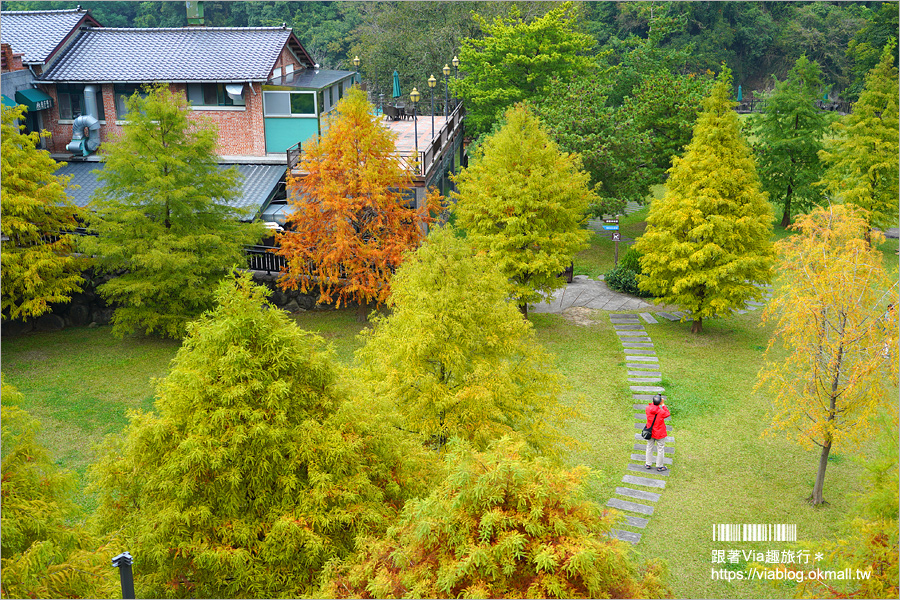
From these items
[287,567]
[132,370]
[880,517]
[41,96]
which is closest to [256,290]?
[287,567]

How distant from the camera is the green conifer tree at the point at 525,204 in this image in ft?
70.5

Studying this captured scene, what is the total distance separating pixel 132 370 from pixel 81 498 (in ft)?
19.5

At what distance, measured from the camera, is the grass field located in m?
13.9

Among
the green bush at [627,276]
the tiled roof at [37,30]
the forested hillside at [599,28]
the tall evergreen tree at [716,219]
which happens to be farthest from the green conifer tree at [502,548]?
the forested hillside at [599,28]

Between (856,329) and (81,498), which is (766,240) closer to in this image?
(856,329)

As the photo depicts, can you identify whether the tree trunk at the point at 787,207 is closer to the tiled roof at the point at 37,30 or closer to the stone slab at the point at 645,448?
the stone slab at the point at 645,448

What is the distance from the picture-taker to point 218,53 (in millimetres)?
27344

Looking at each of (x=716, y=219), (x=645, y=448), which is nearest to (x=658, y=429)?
(x=645, y=448)

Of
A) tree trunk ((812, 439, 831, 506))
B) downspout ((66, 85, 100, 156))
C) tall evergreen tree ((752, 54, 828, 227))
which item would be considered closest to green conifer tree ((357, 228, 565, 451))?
tree trunk ((812, 439, 831, 506))

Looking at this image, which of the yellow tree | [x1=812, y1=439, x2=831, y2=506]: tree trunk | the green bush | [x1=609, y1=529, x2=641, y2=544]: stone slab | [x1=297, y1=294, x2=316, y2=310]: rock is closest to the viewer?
the yellow tree

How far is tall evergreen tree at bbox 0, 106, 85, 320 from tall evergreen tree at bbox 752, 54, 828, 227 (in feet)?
82.6

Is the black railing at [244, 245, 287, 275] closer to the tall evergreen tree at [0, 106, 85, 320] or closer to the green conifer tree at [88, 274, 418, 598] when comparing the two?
the tall evergreen tree at [0, 106, 85, 320]

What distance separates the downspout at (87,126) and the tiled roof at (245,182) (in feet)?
1.92

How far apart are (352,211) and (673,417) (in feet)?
33.1
